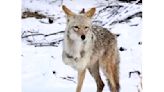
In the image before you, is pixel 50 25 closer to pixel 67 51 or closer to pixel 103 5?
pixel 67 51

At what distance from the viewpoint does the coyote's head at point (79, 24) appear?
208cm

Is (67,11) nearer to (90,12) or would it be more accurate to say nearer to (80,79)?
(90,12)

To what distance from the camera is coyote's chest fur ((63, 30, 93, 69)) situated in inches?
85.0

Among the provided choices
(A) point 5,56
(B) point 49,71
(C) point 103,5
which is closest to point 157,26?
(C) point 103,5

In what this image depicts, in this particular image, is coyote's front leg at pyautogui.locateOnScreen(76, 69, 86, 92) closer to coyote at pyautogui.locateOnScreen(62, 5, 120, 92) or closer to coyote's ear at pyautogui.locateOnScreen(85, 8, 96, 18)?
coyote at pyautogui.locateOnScreen(62, 5, 120, 92)

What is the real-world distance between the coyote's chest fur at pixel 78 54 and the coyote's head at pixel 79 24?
2.1 inches

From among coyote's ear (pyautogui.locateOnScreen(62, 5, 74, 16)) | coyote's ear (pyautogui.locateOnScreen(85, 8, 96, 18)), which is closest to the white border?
coyote's ear (pyautogui.locateOnScreen(62, 5, 74, 16))

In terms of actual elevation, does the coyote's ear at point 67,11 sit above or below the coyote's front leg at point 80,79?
above

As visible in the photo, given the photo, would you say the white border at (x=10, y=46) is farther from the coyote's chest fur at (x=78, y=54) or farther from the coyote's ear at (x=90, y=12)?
the coyote's ear at (x=90, y=12)

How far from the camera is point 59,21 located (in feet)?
7.20

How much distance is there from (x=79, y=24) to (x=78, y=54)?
7.1 inches

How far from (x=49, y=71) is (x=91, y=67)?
240 mm

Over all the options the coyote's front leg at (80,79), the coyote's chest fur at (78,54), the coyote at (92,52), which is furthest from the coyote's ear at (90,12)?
the coyote's front leg at (80,79)

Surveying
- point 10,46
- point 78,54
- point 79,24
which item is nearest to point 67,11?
point 79,24
